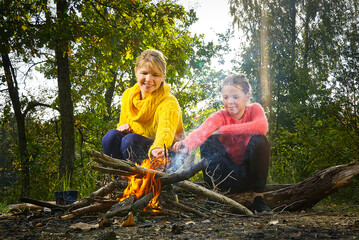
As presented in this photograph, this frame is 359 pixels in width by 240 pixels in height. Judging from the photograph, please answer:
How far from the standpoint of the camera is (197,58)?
17.4 metres

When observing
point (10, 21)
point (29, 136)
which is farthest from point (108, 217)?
point (29, 136)

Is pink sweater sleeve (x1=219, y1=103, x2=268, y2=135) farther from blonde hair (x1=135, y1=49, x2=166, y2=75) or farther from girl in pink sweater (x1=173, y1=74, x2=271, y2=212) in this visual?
blonde hair (x1=135, y1=49, x2=166, y2=75)

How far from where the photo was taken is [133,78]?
11.2m

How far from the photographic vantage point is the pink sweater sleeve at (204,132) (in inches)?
160

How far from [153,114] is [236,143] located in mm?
1067

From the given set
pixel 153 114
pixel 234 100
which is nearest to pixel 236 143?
pixel 234 100

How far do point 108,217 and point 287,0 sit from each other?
1630 cm

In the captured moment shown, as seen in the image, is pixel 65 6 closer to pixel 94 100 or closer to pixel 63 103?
pixel 63 103

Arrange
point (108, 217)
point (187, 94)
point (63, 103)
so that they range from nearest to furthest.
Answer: point (108, 217), point (63, 103), point (187, 94)

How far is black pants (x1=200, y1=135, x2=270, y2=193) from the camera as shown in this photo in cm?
386

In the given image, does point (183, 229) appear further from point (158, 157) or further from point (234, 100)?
point (234, 100)

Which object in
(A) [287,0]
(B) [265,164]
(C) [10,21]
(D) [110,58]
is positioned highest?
(A) [287,0]

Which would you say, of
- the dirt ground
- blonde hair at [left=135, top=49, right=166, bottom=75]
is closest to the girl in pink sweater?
the dirt ground

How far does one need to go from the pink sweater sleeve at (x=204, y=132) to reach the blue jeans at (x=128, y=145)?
502 millimetres
